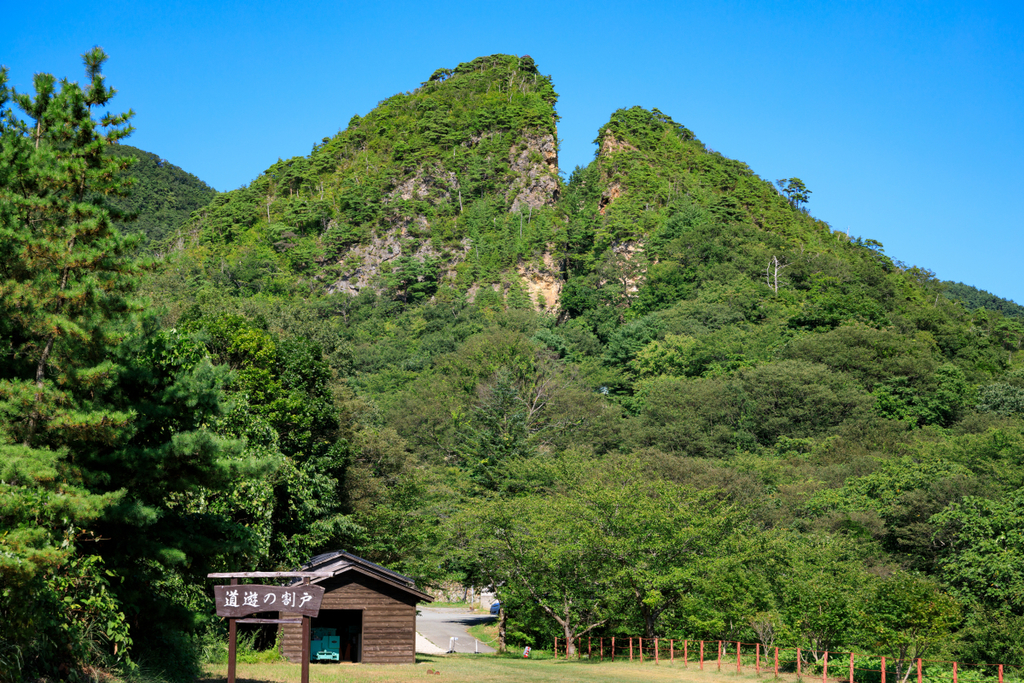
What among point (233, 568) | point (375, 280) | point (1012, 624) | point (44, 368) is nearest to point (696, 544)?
point (1012, 624)

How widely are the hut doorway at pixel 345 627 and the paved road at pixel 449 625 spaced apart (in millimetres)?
10671

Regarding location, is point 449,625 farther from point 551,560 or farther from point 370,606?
point 370,606

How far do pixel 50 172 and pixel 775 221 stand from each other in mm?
101161

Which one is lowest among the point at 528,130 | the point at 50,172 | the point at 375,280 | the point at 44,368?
the point at 44,368

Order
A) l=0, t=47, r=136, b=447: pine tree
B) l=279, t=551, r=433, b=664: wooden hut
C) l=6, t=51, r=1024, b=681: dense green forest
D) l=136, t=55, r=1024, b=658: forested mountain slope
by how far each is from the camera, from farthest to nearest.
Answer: l=136, t=55, r=1024, b=658: forested mountain slope
l=279, t=551, r=433, b=664: wooden hut
l=6, t=51, r=1024, b=681: dense green forest
l=0, t=47, r=136, b=447: pine tree

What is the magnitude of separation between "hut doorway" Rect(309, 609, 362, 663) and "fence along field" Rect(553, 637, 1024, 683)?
8.18m

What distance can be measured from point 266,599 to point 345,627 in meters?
14.6

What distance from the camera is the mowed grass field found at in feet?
66.4

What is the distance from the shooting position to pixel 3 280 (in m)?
14.2

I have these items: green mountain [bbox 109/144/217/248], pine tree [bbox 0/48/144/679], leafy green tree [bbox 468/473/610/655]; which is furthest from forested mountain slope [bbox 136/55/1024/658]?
pine tree [bbox 0/48/144/679]

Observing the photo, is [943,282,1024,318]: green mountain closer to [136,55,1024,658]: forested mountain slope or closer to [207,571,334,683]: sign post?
[136,55,1024,658]: forested mountain slope

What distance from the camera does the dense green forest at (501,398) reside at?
14.8 metres

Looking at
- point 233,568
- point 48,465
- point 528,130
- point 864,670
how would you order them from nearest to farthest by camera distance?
point 48,465 → point 233,568 → point 864,670 → point 528,130

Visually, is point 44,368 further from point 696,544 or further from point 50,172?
point 696,544
